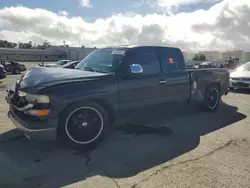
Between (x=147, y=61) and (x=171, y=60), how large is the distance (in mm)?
763

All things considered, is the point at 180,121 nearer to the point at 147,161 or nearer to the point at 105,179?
the point at 147,161

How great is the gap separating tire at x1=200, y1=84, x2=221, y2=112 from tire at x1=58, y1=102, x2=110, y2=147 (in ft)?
11.2

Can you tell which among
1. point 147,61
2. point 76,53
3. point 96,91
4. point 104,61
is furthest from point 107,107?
point 76,53

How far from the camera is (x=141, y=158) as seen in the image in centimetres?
385

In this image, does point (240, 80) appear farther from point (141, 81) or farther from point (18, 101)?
point (18, 101)

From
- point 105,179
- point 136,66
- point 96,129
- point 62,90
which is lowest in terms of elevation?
point 105,179

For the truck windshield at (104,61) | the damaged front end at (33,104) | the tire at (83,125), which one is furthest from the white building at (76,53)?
the damaged front end at (33,104)

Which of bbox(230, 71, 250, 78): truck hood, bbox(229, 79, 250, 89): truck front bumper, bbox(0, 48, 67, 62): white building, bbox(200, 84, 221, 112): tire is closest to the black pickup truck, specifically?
bbox(200, 84, 221, 112): tire

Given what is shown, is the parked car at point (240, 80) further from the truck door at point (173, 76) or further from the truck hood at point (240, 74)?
the truck door at point (173, 76)

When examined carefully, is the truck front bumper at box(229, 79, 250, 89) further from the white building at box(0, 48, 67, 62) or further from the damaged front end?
the white building at box(0, 48, 67, 62)

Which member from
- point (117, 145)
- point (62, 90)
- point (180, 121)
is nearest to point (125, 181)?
point (117, 145)

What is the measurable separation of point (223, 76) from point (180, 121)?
2388 millimetres

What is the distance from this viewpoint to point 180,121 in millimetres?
5867

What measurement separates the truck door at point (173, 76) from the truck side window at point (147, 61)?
6.8 inches
